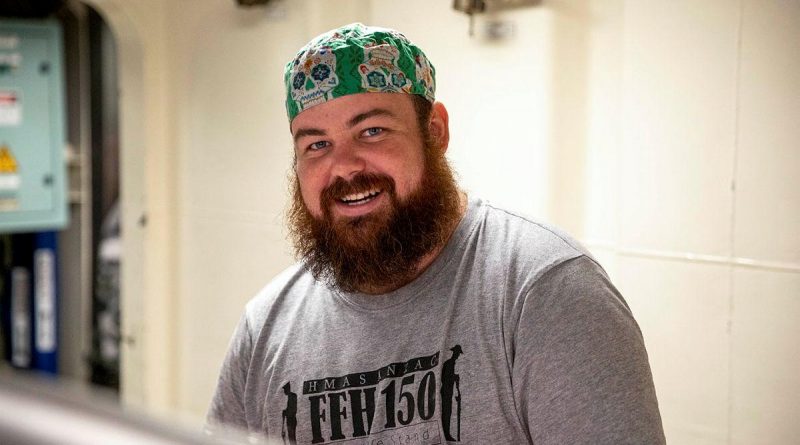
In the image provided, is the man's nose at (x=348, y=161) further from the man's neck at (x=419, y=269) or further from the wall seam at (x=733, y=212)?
the wall seam at (x=733, y=212)

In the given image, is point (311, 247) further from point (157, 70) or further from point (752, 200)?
point (157, 70)

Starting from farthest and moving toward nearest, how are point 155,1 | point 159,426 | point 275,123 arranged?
1. point 155,1
2. point 275,123
3. point 159,426

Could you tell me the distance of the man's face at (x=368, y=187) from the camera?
1451 millimetres

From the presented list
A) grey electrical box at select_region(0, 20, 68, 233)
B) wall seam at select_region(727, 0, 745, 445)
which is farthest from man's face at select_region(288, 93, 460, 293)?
grey electrical box at select_region(0, 20, 68, 233)

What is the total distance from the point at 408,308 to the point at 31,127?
301 centimetres

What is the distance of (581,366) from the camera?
1154 millimetres

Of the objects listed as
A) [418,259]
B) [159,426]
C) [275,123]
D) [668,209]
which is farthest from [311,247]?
[275,123]

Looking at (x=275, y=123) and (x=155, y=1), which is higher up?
(x=155, y=1)

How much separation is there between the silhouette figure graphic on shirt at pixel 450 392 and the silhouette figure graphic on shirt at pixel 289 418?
278mm

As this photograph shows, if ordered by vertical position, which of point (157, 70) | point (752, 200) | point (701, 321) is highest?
point (157, 70)

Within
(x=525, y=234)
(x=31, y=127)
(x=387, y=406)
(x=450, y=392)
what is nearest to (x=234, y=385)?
(x=387, y=406)

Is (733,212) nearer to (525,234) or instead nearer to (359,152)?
(525,234)

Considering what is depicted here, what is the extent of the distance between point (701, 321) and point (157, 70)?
247 cm

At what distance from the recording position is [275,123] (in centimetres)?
307
